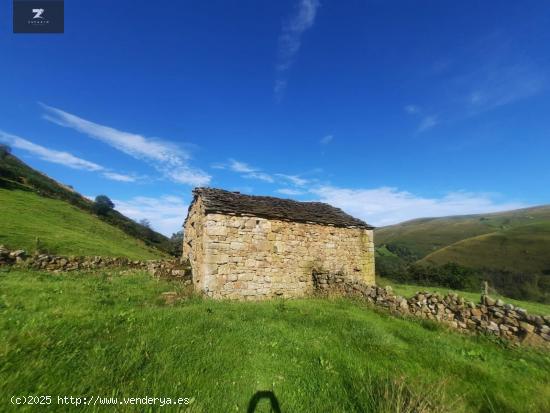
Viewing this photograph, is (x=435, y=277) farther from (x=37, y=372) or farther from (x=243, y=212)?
(x=37, y=372)

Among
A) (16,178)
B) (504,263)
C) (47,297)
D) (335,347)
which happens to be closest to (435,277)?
(504,263)

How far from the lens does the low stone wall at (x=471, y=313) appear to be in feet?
24.3

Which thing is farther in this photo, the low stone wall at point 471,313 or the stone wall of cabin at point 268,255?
the stone wall of cabin at point 268,255

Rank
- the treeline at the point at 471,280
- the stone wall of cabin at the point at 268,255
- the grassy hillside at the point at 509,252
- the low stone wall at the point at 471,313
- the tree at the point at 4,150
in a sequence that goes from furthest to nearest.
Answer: the tree at the point at 4,150 < the grassy hillside at the point at 509,252 < the treeline at the point at 471,280 < the stone wall of cabin at the point at 268,255 < the low stone wall at the point at 471,313

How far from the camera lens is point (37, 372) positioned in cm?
334

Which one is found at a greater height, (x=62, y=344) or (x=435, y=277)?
(x=62, y=344)

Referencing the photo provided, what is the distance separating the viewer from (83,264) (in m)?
15.0

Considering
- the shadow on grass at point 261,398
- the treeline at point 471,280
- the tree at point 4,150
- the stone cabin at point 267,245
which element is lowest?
the treeline at point 471,280

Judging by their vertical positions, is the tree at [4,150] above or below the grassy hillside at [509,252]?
above

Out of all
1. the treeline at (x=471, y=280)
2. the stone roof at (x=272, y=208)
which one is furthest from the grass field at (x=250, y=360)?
the treeline at (x=471, y=280)

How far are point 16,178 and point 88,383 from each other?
5852 cm

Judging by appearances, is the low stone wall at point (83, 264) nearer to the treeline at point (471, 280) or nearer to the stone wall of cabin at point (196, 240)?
the stone wall of cabin at point (196, 240)

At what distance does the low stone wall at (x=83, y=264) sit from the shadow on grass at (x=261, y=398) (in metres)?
11.2

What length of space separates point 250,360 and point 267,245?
8.24 meters
